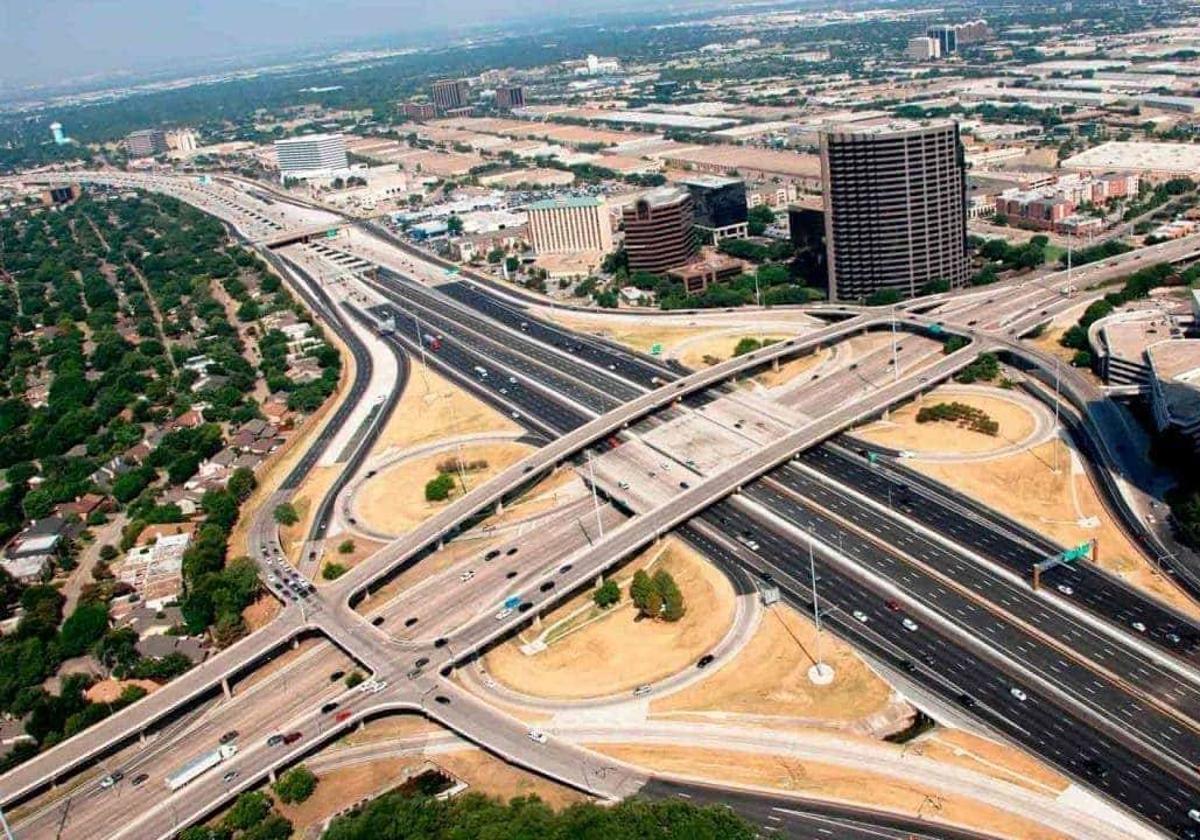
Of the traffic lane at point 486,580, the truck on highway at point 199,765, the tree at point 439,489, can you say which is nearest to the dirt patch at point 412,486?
the tree at point 439,489

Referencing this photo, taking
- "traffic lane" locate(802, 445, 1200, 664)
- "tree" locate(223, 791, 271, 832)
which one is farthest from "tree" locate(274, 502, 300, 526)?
"traffic lane" locate(802, 445, 1200, 664)

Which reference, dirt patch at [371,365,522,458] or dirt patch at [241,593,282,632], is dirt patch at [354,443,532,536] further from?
dirt patch at [241,593,282,632]

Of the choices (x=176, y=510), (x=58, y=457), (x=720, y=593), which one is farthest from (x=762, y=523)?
(x=58, y=457)

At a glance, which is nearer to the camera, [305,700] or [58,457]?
[305,700]

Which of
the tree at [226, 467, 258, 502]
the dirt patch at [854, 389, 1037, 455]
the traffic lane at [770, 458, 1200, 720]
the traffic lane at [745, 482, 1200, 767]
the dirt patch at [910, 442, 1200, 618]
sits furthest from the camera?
the tree at [226, 467, 258, 502]

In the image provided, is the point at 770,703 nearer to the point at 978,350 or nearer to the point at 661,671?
the point at 661,671

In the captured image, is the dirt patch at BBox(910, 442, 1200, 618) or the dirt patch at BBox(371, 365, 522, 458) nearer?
the dirt patch at BBox(910, 442, 1200, 618)
